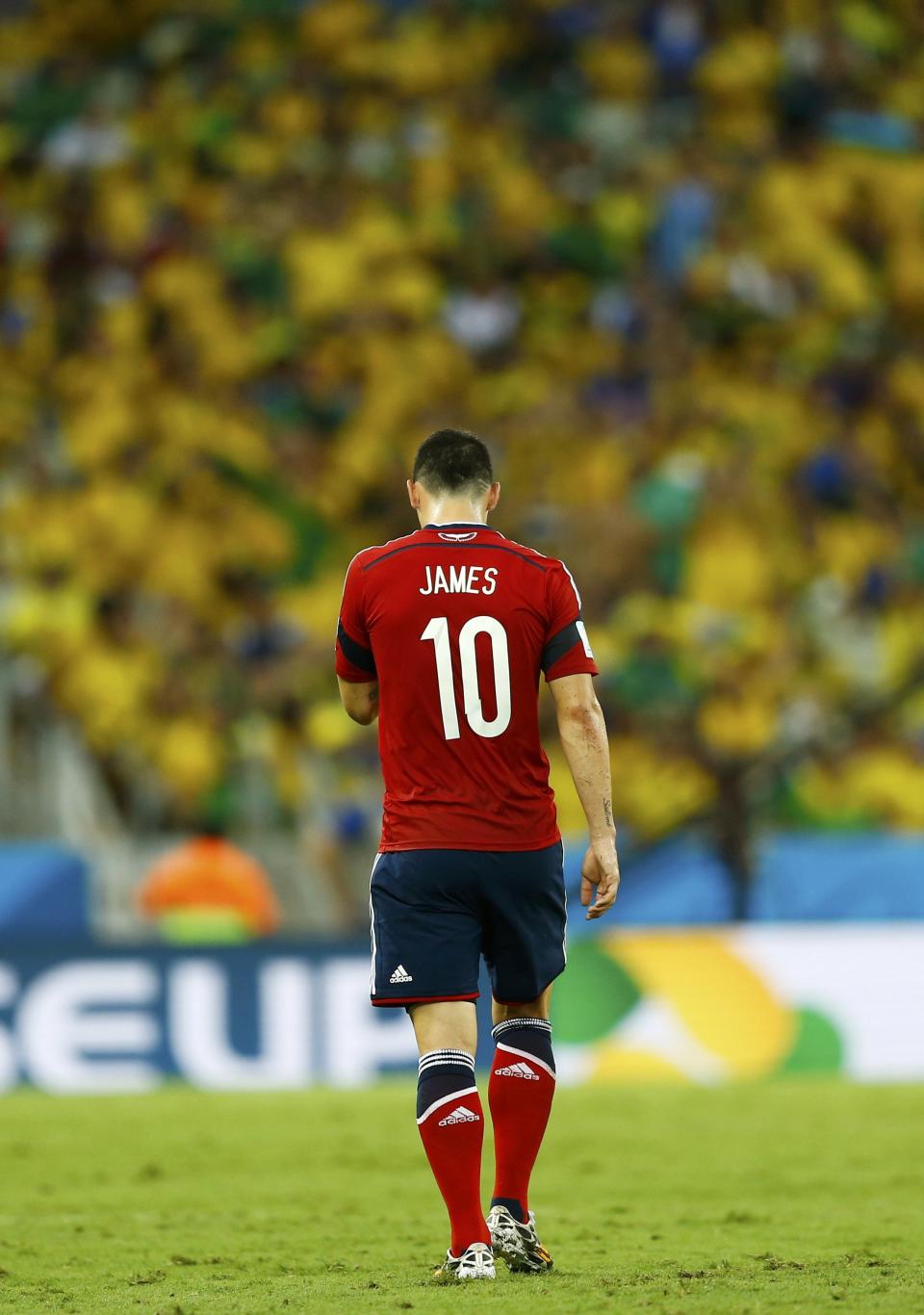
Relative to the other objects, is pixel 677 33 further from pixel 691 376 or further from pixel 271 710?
pixel 271 710

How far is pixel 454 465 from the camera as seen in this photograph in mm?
4699

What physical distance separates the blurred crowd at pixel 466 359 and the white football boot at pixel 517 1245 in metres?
10.0

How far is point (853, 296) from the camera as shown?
18.1 metres

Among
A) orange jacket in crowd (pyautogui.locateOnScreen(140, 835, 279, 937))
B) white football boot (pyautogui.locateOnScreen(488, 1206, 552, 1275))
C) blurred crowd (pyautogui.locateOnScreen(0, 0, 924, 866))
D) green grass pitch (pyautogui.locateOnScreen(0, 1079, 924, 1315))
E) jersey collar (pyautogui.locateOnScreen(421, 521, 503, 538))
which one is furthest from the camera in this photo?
blurred crowd (pyautogui.locateOnScreen(0, 0, 924, 866))

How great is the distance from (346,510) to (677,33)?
5417mm

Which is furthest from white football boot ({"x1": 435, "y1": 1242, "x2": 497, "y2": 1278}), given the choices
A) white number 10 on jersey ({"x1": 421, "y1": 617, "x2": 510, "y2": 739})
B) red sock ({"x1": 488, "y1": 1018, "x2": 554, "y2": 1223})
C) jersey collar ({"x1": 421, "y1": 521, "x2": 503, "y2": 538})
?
jersey collar ({"x1": 421, "y1": 521, "x2": 503, "y2": 538})

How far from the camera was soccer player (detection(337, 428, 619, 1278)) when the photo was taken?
4.55 meters

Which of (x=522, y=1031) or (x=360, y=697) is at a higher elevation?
(x=360, y=697)

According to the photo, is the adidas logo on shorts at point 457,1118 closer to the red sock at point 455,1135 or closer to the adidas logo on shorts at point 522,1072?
the red sock at point 455,1135

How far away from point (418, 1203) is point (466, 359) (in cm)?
1209

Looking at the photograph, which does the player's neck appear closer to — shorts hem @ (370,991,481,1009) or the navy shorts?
the navy shorts

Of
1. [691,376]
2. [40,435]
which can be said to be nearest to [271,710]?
[40,435]

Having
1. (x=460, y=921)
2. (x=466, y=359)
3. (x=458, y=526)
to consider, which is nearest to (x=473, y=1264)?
(x=460, y=921)

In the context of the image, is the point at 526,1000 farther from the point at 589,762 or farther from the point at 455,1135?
the point at 589,762
